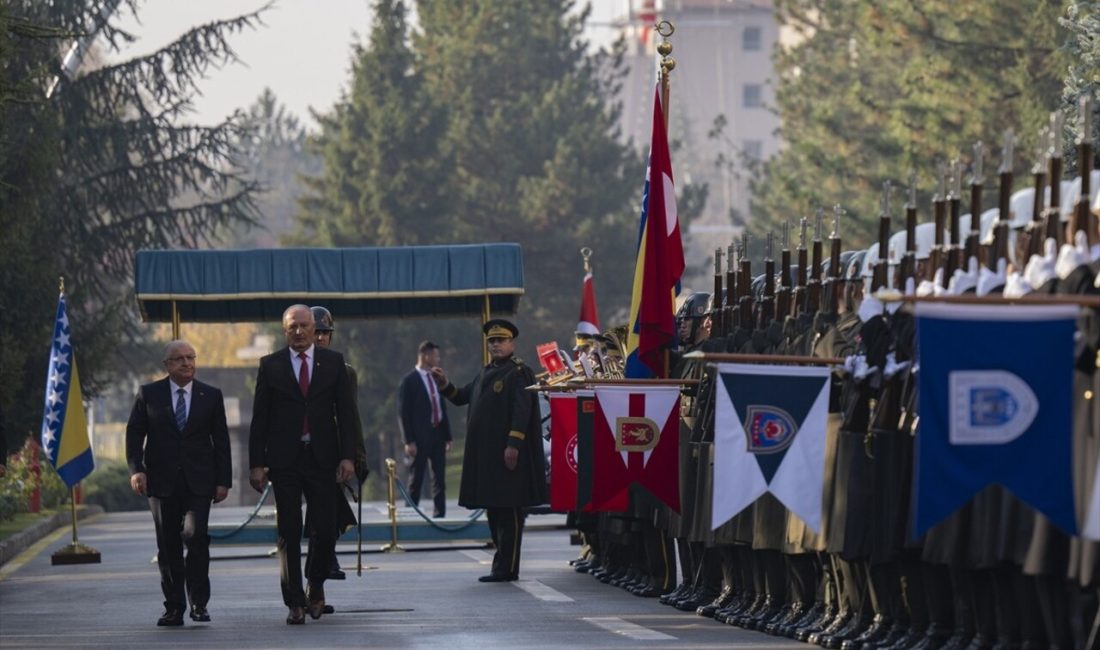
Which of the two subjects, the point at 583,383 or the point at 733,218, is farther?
the point at 733,218

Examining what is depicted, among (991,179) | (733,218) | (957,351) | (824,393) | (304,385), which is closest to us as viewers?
(957,351)

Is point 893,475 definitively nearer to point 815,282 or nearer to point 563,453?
point 815,282

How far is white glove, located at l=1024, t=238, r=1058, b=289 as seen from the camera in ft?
37.2

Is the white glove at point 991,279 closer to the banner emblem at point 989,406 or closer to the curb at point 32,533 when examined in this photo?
the banner emblem at point 989,406

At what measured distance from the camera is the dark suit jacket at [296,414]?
16.2 metres

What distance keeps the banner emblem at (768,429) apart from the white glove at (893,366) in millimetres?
1072

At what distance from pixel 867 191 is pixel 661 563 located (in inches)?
1416

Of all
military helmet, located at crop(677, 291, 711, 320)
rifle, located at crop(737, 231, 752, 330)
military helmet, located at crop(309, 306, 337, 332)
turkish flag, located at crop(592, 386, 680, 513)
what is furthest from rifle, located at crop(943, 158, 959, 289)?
military helmet, located at crop(309, 306, 337, 332)

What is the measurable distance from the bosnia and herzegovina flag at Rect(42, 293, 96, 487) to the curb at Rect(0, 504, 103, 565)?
0.83 metres

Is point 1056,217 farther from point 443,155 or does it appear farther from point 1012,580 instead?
point 443,155

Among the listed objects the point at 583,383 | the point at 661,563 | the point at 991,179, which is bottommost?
the point at 661,563

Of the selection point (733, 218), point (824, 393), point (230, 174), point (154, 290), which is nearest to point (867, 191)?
point (230, 174)

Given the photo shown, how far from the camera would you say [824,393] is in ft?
44.5

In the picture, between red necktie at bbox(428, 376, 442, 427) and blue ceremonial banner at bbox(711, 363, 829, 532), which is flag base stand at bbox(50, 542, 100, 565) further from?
blue ceremonial banner at bbox(711, 363, 829, 532)
